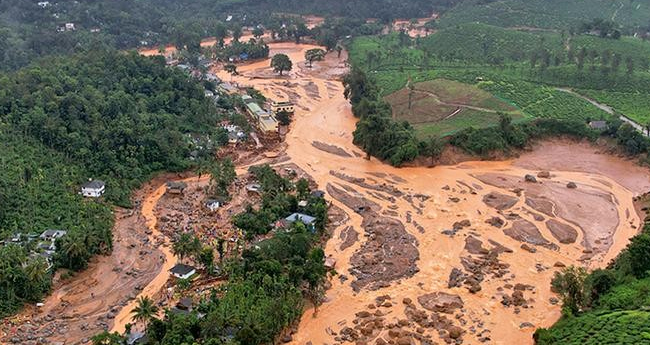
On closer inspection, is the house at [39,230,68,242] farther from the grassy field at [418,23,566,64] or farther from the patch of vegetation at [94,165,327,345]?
the grassy field at [418,23,566,64]

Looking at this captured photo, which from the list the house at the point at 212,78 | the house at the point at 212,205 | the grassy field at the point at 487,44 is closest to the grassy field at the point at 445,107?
the grassy field at the point at 487,44

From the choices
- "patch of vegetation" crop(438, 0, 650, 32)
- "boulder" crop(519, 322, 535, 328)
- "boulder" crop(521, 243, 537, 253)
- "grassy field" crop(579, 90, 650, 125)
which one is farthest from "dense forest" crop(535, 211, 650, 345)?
"patch of vegetation" crop(438, 0, 650, 32)

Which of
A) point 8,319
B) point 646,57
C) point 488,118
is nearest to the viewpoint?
point 8,319

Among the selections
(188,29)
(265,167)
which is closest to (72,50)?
(188,29)

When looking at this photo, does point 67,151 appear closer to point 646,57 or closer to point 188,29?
point 188,29

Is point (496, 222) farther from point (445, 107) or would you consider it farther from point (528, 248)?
point (445, 107)
